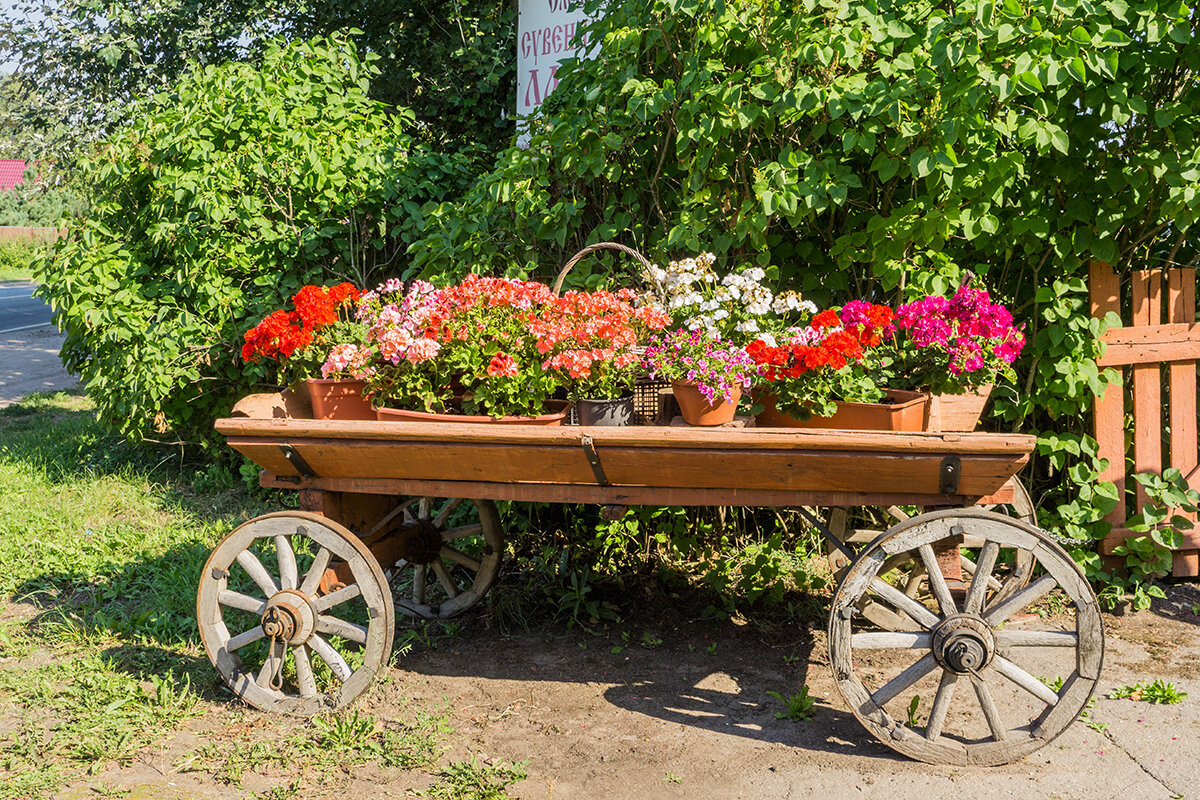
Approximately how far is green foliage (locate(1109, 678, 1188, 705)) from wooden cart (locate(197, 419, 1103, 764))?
8.2 inches

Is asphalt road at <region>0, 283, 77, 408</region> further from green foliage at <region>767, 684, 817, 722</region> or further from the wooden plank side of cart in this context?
green foliage at <region>767, 684, 817, 722</region>

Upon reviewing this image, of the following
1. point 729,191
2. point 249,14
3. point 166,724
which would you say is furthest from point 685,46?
point 249,14

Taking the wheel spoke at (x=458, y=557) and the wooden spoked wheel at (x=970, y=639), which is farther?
the wheel spoke at (x=458, y=557)

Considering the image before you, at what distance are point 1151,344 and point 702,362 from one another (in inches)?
84.5

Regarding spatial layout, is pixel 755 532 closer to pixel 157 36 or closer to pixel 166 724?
pixel 166 724

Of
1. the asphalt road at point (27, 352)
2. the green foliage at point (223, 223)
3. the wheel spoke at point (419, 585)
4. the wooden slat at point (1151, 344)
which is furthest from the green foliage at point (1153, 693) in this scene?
the asphalt road at point (27, 352)

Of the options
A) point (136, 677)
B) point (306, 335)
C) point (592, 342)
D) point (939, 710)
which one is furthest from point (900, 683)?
point (136, 677)

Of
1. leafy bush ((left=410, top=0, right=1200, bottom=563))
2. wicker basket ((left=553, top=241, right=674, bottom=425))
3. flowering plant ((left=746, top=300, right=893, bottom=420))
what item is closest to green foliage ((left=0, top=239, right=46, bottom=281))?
leafy bush ((left=410, top=0, right=1200, bottom=563))

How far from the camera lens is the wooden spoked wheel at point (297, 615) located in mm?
2859

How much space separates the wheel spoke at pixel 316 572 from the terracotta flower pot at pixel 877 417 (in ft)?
4.56

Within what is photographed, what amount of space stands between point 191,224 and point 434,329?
274cm

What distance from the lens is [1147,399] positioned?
150 inches

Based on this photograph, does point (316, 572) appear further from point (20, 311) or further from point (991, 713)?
point (20, 311)

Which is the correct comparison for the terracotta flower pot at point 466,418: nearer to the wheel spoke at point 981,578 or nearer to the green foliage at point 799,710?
the green foliage at point 799,710
